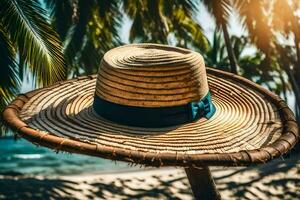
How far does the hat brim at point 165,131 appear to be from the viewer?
2254 millimetres

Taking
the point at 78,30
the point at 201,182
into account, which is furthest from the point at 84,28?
the point at 201,182

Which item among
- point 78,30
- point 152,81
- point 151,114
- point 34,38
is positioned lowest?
point 151,114

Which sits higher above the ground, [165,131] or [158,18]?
[158,18]

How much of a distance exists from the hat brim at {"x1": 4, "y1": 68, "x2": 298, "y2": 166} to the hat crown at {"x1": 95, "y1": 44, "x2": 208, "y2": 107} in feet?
0.64

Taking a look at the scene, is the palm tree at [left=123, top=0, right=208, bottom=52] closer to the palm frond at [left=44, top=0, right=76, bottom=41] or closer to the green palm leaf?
the palm frond at [left=44, top=0, right=76, bottom=41]

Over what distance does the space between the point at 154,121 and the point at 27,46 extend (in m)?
3.45

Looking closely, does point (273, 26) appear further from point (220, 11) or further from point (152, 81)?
point (152, 81)

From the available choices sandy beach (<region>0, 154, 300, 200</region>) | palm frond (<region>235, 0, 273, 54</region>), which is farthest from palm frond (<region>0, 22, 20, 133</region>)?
palm frond (<region>235, 0, 273, 54</region>)

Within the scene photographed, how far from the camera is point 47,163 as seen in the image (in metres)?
20.7

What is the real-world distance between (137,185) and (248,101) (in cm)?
750

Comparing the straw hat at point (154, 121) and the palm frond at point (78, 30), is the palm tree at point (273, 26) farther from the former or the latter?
the straw hat at point (154, 121)

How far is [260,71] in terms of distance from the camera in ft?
54.0

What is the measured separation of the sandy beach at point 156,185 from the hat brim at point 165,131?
6.40m

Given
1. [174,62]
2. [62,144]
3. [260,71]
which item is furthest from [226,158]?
[260,71]
